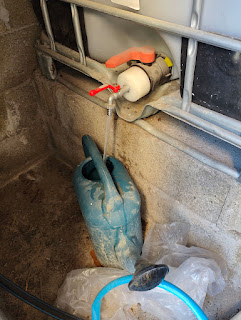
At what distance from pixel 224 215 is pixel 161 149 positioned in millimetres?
314

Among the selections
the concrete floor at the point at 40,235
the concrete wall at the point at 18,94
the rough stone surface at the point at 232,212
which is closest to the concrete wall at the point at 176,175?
the rough stone surface at the point at 232,212

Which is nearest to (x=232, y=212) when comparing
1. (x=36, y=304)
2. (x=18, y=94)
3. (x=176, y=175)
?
(x=176, y=175)

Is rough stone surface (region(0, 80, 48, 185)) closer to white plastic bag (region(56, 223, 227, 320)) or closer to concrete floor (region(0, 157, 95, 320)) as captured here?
concrete floor (region(0, 157, 95, 320))

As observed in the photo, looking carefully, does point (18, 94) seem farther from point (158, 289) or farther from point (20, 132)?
point (158, 289)

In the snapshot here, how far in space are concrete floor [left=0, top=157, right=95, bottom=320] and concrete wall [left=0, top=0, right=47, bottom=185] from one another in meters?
0.12

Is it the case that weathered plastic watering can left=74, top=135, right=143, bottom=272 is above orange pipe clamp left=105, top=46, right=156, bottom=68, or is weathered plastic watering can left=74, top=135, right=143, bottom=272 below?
below

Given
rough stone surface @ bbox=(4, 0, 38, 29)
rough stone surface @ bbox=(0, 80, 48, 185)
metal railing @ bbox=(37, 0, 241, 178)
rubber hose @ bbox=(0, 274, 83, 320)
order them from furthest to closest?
1. rough stone surface @ bbox=(0, 80, 48, 185)
2. rough stone surface @ bbox=(4, 0, 38, 29)
3. rubber hose @ bbox=(0, 274, 83, 320)
4. metal railing @ bbox=(37, 0, 241, 178)

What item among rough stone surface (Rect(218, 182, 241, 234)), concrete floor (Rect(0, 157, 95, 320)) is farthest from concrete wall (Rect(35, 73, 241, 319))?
concrete floor (Rect(0, 157, 95, 320))

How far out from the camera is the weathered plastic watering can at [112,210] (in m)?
0.98

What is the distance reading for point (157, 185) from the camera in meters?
1.11

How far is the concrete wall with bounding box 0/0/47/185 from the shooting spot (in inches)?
47.2

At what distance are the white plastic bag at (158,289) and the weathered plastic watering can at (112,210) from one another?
0.12m

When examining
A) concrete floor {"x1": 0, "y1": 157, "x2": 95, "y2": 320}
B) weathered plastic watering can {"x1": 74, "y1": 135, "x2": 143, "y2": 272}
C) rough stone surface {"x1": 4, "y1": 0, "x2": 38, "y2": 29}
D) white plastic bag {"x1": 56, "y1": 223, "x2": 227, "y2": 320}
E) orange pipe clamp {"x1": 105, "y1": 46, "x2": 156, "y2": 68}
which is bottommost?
concrete floor {"x1": 0, "y1": 157, "x2": 95, "y2": 320}

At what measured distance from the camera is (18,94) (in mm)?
1390
